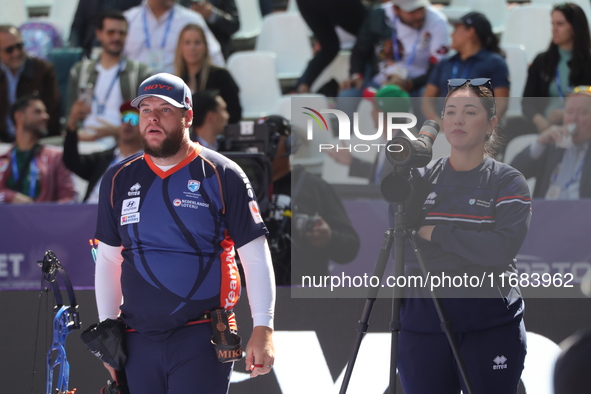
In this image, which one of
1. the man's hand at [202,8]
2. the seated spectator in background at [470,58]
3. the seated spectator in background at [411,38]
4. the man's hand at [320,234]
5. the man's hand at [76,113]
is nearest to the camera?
the man's hand at [320,234]

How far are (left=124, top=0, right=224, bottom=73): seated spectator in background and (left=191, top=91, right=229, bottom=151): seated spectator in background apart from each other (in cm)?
161

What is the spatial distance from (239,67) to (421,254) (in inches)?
201

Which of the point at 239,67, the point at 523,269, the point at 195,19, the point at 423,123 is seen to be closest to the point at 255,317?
the point at 423,123

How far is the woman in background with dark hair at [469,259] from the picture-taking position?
3367 millimetres

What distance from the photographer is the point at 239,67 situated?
827 centimetres

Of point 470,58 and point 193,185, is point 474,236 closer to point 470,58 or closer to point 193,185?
point 193,185

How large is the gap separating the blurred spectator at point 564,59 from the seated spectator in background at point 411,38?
77 cm

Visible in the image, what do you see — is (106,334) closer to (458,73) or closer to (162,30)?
(458,73)

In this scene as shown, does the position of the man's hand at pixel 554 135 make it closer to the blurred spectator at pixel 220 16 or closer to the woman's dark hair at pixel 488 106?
the woman's dark hair at pixel 488 106

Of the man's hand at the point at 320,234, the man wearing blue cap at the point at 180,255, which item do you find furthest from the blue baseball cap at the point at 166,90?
the man's hand at the point at 320,234

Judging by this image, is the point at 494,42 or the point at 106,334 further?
the point at 494,42

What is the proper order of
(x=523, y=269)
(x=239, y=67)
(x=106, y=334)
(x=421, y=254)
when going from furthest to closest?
(x=239, y=67)
(x=523, y=269)
(x=421, y=254)
(x=106, y=334)

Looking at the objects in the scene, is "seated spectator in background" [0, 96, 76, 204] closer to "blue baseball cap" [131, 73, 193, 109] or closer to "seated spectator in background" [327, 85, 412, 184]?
"seated spectator in background" [327, 85, 412, 184]

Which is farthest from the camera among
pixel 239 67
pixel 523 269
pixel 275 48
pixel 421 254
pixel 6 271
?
pixel 275 48
